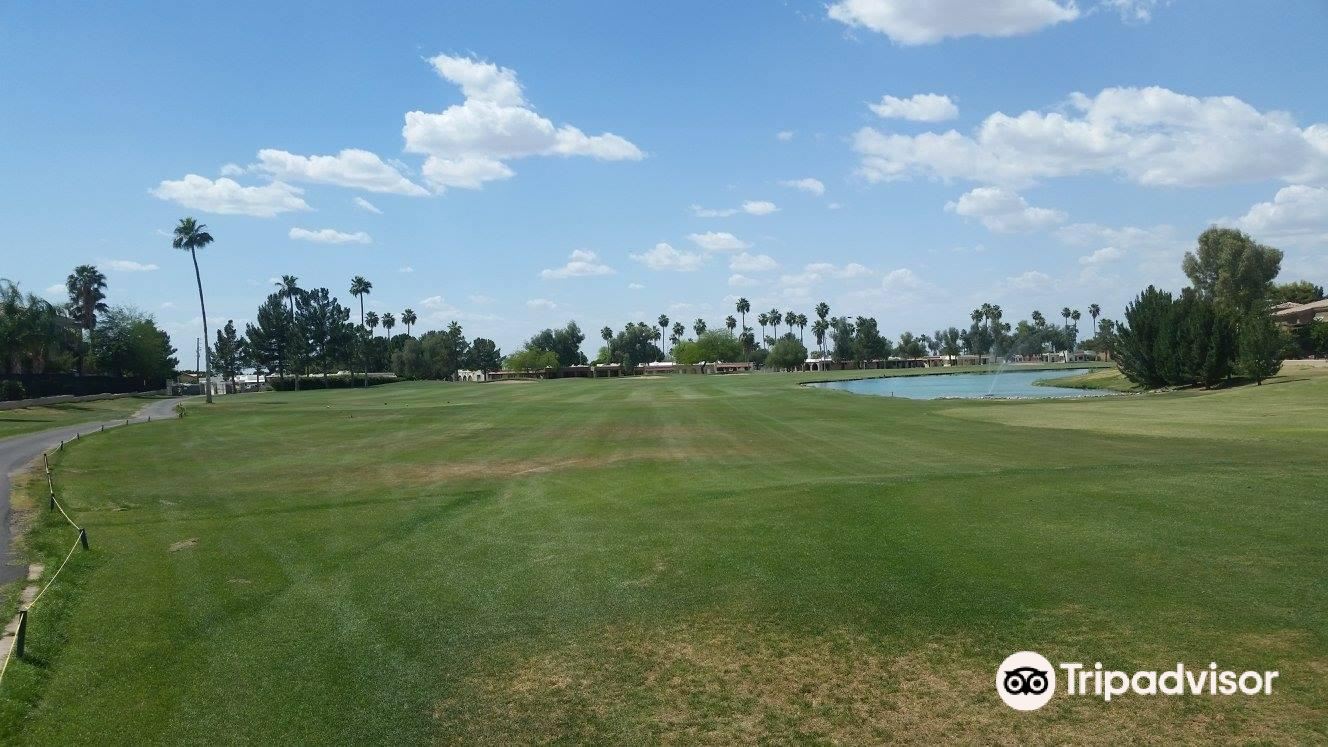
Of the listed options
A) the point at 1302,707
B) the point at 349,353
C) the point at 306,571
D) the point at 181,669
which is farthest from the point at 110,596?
the point at 349,353

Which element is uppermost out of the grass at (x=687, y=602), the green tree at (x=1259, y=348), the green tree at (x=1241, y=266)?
the green tree at (x=1241, y=266)

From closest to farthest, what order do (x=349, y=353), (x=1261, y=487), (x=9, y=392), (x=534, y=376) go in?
(x=1261, y=487)
(x=9, y=392)
(x=349, y=353)
(x=534, y=376)

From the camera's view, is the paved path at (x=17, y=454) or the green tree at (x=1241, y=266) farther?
the green tree at (x=1241, y=266)

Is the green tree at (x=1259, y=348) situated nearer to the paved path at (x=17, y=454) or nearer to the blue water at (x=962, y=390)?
the blue water at (x=962, y=390)

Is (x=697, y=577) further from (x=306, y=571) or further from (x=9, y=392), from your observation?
(x=9, y=392)

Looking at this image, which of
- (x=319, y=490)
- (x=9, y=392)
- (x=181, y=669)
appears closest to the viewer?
(x=181, y=669)

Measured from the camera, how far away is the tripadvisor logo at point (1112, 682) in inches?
273

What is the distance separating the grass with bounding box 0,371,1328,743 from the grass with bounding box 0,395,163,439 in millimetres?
31413

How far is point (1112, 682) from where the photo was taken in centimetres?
723

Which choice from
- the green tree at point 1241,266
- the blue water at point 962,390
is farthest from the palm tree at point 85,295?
the green tree at point 1241,266

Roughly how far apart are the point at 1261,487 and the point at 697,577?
1130cm

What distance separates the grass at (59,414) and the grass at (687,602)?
3141 centimetres

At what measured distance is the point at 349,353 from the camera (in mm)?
148875

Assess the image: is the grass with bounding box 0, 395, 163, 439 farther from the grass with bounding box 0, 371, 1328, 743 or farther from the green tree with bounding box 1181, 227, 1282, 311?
the green tree with bounding box 1181, 227, 1282, 311
